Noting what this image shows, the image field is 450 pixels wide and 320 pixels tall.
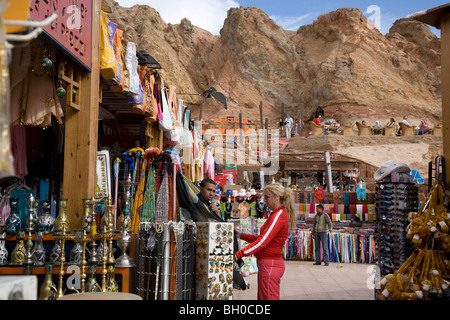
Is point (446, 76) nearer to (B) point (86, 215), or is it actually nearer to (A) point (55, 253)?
(B) point (86, 215)

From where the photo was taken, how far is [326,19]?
52719mm

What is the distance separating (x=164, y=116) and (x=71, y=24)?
3.55 meters

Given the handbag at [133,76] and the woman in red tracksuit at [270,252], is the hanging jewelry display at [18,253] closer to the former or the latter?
the woman in red tracksuit at [270,252]

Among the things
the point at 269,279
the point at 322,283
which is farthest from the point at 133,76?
the point at 322,283

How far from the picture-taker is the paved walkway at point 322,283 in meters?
7.37

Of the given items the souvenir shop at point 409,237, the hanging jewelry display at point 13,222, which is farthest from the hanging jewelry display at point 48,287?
the souvenir shop at point 409,237

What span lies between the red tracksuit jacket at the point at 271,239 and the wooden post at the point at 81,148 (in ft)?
6.43

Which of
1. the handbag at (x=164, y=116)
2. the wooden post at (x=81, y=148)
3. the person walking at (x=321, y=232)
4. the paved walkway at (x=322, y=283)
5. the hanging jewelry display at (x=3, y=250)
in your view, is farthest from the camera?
the person walking at (x=321, y=232)

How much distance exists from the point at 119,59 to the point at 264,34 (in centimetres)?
4978

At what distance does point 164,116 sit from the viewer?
8.05 meters

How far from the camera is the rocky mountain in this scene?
4359cm

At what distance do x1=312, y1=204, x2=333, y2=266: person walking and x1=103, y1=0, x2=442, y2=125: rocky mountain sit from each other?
3178 centimetres

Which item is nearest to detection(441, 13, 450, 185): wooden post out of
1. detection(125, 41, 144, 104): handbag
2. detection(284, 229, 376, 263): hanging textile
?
detection(125, 41, 144, 104): handbag

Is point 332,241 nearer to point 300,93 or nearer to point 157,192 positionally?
point 157,192
